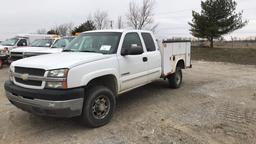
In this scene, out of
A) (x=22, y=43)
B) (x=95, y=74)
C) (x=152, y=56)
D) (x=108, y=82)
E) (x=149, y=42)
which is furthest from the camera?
(x=22, y=43)

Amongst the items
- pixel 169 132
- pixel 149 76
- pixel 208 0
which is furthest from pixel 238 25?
pixel 169 132

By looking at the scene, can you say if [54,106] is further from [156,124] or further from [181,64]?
[181,64]

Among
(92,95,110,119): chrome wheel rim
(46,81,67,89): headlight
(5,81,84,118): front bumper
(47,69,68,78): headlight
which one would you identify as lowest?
(92,95,110,119): chrome wheel rim

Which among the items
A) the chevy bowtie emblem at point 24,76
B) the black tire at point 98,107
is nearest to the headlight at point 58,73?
the chevy bowtie emblem at point 24,76

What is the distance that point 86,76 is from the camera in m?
4.45

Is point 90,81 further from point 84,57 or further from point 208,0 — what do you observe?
point 208,0

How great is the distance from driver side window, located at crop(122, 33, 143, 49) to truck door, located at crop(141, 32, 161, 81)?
298 millimetres

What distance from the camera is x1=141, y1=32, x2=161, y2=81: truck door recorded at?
6.43 meters

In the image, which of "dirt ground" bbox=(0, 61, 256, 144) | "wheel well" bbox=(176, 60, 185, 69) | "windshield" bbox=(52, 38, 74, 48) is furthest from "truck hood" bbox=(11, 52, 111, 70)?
"windshield" bbox=(52, 38, 74, 48)

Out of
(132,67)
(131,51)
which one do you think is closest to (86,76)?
(131,51)

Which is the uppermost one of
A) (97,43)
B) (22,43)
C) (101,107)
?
(22,43)

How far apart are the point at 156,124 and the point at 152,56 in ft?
6.84

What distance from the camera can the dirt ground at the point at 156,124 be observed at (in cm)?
432

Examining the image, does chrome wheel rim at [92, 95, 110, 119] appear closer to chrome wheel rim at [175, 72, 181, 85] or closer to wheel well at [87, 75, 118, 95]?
wheel well at [87, 75, 118, 95]
